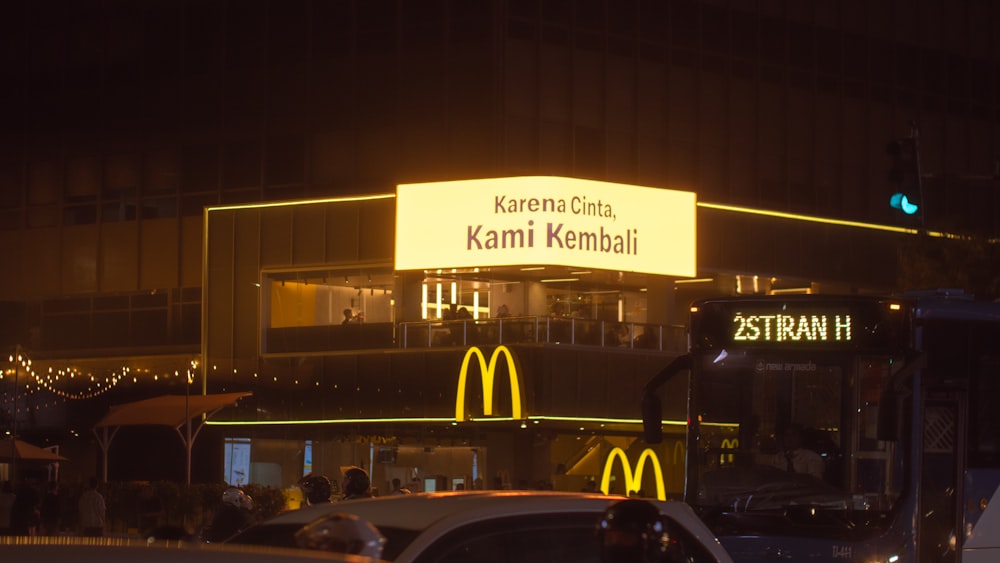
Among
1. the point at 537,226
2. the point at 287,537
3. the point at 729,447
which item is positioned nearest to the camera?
the point at 287,537

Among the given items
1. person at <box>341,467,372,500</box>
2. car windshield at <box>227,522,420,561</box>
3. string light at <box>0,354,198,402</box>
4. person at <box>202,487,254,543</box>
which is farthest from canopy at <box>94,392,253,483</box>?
car windshield at <box>227,522,420,561</box>

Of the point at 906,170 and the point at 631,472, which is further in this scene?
the point at 631,472

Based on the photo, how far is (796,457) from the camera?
14.7 m

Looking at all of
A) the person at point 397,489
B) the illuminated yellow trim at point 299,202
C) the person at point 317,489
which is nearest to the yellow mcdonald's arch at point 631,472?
the illuminated yellow trim at point 299,202

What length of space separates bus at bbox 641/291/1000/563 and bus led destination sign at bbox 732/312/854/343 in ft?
0.04

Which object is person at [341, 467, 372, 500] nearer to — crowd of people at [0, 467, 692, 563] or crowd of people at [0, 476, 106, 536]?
crowd of people at [0, 467, 692, 563]

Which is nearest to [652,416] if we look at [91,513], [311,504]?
[311,504]

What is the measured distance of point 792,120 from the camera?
156 ft

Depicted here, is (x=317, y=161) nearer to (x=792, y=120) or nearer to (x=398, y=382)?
(x=398, y=382)

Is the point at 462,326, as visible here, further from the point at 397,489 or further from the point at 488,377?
the point at 397,489

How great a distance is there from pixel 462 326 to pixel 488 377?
4.68ft

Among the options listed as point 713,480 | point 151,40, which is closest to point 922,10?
point 151,40

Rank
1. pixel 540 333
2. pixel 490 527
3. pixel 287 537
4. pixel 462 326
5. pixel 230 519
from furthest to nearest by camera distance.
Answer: pixel 462 326
pixel 540 333
pixel 230 519
pixel 287 537
pixel 490 527

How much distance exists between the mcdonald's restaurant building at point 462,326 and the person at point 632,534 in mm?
33224
